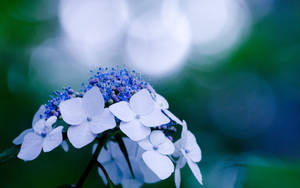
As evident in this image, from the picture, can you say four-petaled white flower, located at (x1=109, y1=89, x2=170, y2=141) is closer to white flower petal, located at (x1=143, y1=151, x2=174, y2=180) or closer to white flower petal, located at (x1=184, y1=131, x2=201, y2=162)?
white flower petal, located at (x1=143, y1=151, x2=174, y2=180)

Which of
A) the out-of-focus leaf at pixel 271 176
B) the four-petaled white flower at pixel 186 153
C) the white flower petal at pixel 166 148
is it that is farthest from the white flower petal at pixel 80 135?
the out-of-focus leaf at pixel 271 176

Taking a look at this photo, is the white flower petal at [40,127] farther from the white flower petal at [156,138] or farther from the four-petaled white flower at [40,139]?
the white flower petal at [156,138]

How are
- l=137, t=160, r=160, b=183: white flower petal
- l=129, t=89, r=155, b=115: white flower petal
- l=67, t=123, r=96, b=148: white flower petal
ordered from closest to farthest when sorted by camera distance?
l=67, t=123, r=96, b=148: white flower petal
l=129, t=89, r=155, b=115: white flower petal
l=137, t=160, r=160, b=183: white flower petal

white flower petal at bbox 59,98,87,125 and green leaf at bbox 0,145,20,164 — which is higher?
white flower petal at bbox 59,98,87,125

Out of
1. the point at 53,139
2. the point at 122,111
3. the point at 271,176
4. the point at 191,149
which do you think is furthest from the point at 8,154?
the point at 271,176

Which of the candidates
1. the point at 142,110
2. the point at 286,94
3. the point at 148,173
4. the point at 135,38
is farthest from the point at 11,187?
the point at 135,38

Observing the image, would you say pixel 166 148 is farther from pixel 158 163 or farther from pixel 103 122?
pixel 103 122

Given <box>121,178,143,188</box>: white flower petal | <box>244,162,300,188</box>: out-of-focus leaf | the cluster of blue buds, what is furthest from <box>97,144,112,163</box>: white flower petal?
<box>244,162,300,188</box>: out-of-focus leaf
